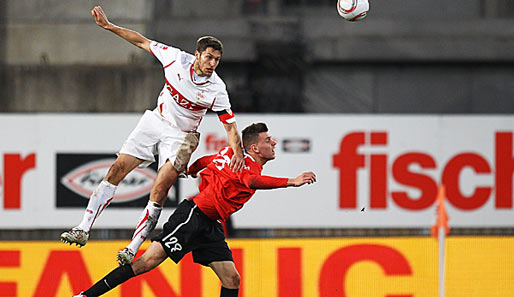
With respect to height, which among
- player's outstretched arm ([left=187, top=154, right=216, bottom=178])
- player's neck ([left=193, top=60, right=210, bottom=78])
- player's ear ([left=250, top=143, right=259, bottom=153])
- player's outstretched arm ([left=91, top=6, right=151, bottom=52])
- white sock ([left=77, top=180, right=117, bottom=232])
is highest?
player's outstretched arm ([left=91, top=6, right=151, bottom=52])

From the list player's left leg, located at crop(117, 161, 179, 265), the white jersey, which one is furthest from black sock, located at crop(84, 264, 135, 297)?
the white jersey

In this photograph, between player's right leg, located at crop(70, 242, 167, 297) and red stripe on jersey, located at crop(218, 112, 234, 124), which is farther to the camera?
red stripe on jersey, located at crop(218, 112, 234, 124)

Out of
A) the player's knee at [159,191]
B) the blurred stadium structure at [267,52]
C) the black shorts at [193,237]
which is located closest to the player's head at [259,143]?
the black shorts at [193,237]

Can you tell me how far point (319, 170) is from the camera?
14945mm

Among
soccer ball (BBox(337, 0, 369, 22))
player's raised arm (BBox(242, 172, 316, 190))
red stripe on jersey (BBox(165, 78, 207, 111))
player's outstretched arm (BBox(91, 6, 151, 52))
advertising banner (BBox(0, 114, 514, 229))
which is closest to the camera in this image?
player's raised arm (BBox(242, 172, 316, 190))

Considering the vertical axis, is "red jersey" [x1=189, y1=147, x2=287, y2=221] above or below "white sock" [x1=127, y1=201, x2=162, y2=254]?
above

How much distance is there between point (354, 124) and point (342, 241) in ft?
19.4

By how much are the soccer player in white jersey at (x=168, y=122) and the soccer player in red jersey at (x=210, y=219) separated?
0.58 ft

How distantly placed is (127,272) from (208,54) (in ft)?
6.47

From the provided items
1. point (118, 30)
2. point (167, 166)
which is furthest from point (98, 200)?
point (118, 30)

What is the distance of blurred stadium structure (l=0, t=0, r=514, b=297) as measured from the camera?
15.3 meters

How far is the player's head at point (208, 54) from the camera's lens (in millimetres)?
7195

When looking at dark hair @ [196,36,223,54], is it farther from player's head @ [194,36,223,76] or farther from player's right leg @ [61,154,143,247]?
player's right leg @ [61,154,143,247]

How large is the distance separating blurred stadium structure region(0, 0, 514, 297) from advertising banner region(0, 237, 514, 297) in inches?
225
